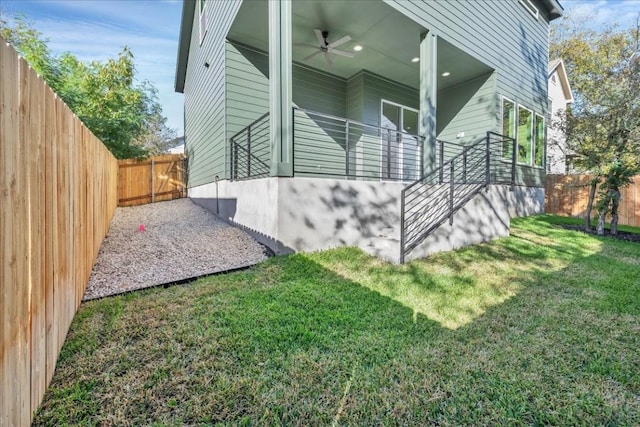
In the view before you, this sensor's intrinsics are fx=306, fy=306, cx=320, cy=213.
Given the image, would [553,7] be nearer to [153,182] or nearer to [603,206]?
[603,206]

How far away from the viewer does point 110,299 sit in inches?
123

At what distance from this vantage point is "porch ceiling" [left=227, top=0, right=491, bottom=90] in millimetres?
5691

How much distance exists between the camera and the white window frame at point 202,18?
8220 millimetres

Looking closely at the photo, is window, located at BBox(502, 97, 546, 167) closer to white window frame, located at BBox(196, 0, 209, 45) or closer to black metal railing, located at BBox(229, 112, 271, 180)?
black metal railing, located at BBox(229, 112, 271, 180)

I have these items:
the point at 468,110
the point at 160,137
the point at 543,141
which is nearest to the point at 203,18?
the point at 468,110

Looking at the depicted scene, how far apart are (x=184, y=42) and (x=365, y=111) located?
7.68m

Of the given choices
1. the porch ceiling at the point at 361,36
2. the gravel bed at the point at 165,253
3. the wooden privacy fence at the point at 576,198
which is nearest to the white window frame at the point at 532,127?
the wooden privacy fence at the point at 576,198

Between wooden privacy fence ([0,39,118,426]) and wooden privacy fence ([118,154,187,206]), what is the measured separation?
10028mm

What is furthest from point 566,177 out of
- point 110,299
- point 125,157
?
point 125,157

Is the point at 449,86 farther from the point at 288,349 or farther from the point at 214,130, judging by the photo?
the point at 288,349

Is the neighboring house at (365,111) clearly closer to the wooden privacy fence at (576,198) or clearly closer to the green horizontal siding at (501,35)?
the green horizontal siding at (501,35)

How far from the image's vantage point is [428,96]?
6375mm

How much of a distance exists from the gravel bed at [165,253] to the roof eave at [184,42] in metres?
7.55

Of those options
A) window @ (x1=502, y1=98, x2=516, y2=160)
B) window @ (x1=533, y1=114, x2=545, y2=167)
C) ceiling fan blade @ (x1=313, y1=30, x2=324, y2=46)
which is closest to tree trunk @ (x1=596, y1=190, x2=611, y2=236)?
window @ (x1=502, y1=98, x2=516, y2=160)
